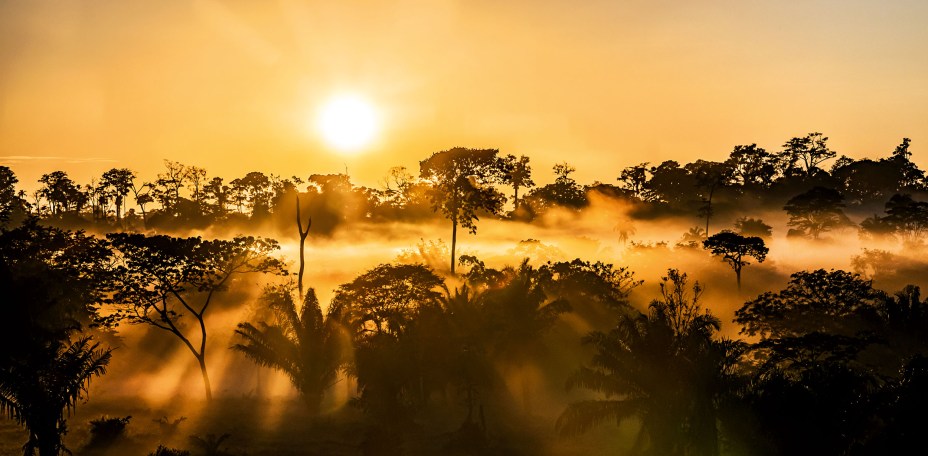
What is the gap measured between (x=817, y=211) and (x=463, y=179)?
49.8 metres

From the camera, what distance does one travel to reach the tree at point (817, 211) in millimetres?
73562

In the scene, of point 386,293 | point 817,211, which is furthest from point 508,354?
point 817,211

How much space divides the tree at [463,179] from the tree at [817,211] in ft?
145

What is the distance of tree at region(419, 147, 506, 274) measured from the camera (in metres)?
50.8

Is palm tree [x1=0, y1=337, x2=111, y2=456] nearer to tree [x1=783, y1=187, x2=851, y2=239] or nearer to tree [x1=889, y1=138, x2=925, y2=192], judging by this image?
tree [x1=783, y1=187, x2=851, y2=239]

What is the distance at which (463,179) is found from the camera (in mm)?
51375

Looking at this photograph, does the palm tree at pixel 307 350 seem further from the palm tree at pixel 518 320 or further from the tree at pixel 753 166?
the tree at pixel 753 166

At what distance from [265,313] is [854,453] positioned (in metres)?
35.4

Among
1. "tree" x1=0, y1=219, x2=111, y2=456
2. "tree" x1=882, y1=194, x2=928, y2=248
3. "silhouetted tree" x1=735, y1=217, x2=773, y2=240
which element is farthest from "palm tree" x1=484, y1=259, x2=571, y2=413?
"tree" x1=882, y1=194, x2=928, y2=248

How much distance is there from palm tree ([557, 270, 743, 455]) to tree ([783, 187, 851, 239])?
203ft

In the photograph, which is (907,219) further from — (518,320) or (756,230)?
(518,320)

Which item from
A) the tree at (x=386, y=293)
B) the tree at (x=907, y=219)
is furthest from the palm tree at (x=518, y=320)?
the tree at (x=907, y=219)

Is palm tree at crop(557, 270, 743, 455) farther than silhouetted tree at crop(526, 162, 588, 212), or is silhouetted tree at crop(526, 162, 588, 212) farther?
silhouetted tree at crop(526, 162, 588, 212)

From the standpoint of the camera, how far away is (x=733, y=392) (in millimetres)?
19875
